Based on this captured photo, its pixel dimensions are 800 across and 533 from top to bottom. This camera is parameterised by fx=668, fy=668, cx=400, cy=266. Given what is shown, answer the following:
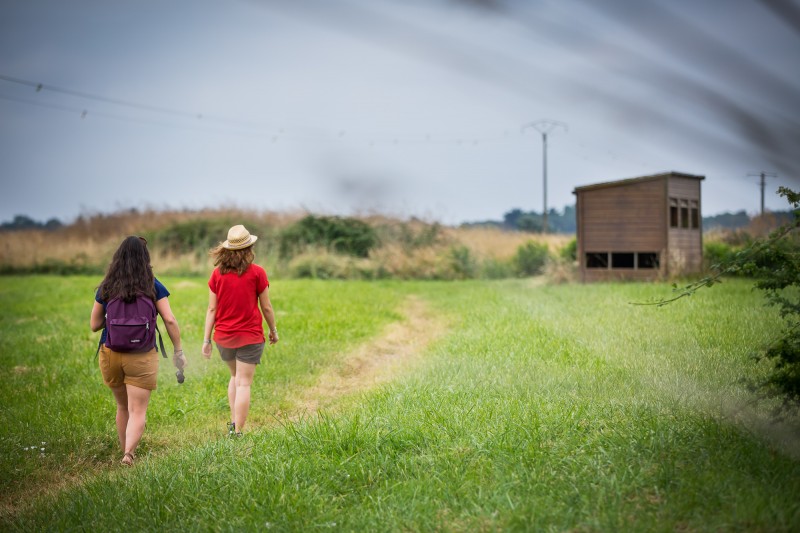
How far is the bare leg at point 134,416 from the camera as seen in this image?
6.09 metres

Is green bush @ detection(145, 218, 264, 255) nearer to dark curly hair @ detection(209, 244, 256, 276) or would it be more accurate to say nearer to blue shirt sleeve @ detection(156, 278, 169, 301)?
dark curly hair @ detection(209, 244, 256, 276)

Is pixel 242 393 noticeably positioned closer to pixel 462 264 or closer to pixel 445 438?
pixel 445 438

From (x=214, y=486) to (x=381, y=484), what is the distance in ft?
4.10

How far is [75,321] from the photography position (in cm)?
1508

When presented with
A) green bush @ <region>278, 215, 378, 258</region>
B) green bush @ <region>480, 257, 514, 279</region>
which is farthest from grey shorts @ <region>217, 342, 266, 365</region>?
green bush @ <region>278, 215, 378, 258</region>

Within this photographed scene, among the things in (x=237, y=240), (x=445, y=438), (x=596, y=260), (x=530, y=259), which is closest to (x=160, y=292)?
(x=237, y=240)

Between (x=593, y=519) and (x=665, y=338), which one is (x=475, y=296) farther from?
(x=593, y=519)

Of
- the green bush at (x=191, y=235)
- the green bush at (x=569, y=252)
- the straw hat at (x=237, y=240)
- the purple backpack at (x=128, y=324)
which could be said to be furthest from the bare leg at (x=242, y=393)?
the green bush at (x=191, y=235)

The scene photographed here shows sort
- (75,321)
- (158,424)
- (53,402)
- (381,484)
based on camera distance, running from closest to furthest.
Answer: (381,484)
(158,424)
(53,402)
(75,321)

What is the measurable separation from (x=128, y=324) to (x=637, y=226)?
53.8 feet

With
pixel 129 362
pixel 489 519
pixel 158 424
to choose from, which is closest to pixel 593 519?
pixel 489 519

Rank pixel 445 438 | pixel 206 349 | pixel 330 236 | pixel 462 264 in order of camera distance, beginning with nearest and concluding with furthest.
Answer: pixel 445 438 → pixel 206 349 → pixel 462 264 → pixel 330 236

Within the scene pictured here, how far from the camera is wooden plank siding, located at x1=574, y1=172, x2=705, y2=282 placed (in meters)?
18.9

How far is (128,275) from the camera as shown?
19.6 feet
